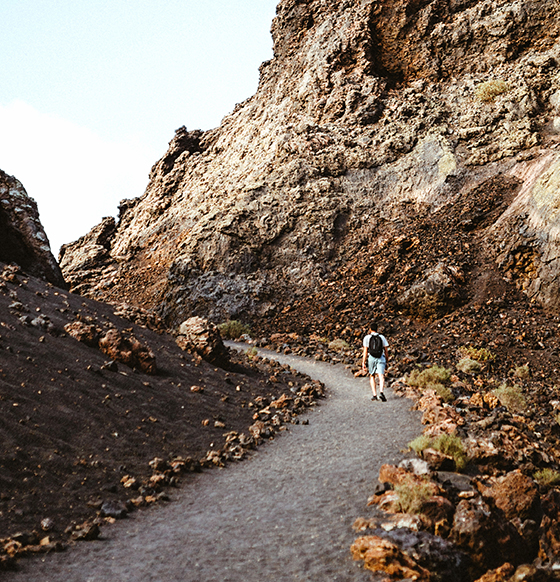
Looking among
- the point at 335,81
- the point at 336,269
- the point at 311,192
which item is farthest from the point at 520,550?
the point at 335,81

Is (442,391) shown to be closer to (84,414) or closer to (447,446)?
(447,446)

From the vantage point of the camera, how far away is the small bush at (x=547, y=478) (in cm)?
663

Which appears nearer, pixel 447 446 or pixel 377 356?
pixel 447 446

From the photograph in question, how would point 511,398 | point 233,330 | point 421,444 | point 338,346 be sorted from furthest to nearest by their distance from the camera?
point 233,330 < point 338,346 < point 511,398 < point 421,444

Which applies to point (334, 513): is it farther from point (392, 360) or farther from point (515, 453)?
point (392, 360)

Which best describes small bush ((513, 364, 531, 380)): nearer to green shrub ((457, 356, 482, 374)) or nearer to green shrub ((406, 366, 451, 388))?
green shrub ((457, 356, 482, 374))

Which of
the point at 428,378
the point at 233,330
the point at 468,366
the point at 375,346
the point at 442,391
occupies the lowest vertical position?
the point at 442,391

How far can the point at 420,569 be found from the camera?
12.6 ft

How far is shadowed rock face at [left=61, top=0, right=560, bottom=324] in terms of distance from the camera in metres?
20.9

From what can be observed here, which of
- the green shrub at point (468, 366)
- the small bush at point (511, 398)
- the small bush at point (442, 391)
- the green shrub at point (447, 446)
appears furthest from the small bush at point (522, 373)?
the green shrub at point (447, 446)

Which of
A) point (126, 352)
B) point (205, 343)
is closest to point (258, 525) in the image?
point (126, 352)

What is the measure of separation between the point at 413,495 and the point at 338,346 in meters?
14.2

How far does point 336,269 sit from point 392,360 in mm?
8978

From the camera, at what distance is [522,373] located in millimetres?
14180
